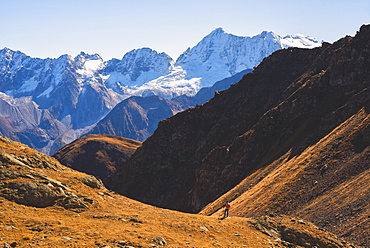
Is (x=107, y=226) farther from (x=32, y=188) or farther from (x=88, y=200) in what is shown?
(x=32, y=188)

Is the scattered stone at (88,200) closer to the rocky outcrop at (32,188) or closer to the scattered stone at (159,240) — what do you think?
the rocky outcrop at (32,188)

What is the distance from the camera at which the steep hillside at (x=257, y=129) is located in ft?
295

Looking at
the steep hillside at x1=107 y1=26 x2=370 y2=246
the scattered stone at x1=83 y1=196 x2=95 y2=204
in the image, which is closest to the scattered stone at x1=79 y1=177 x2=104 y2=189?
the scattered stone at x1=83 y1=196 x2=95 y2=204

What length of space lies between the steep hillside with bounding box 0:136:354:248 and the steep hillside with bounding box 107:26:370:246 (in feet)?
88.3

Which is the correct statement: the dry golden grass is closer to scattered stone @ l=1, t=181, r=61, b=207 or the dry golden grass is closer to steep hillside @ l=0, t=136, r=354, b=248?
steep hillside @ l=0, t=136, r=354, b=248

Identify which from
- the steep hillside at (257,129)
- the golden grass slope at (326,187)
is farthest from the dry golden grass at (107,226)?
the steep hillside at (257,129)

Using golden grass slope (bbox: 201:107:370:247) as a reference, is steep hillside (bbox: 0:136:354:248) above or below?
below

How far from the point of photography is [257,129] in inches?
4198

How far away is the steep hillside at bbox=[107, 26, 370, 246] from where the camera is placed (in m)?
90.1

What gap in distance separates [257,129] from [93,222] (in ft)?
260

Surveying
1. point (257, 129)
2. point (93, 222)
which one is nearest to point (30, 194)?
point (93, 222)

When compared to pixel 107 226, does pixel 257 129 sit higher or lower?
higher

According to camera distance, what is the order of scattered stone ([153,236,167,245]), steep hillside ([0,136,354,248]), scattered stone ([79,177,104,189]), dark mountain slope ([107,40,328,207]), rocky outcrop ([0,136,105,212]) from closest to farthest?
steep hillside ([0,136,354,248]) < scattered stone ([153,236,167,245]) < rocky outcrop ([0,136,105,212]) < scattered stone ([79,177,104,189]) < dark mountain slope ([107,40,328,207])

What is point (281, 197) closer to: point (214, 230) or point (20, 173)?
point (214, 230)
